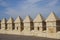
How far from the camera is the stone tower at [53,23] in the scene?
17.2 meters

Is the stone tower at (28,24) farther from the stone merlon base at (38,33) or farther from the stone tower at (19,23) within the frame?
the stone tower at (19,23)

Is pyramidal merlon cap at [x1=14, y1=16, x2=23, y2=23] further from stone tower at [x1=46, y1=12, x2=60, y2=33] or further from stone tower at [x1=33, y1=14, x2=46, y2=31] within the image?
stone tower at [x1=46, y1=12, x2=60, y2=33]

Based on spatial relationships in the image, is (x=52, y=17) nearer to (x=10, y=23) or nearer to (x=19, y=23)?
(x=19, y=23)

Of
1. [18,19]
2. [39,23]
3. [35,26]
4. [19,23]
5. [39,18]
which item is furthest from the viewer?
[18,19]

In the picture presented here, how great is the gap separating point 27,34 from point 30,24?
1305 mm

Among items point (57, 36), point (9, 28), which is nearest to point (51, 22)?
point (57, 36)

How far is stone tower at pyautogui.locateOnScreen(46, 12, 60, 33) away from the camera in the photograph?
1716 cm

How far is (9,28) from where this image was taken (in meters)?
24.1

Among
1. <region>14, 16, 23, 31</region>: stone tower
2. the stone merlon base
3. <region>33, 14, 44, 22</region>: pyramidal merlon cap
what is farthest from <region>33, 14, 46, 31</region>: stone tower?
<region>14, 16, 23, 31</region>: stone tower

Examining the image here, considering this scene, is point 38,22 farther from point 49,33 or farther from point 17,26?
point 17,26

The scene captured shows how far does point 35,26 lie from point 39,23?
2.46 ft

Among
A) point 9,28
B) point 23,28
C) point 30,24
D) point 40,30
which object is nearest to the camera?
point 40,30

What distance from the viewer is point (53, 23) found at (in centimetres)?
1738

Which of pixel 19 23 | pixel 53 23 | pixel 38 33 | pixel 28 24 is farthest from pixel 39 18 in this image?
pixel 19 23
